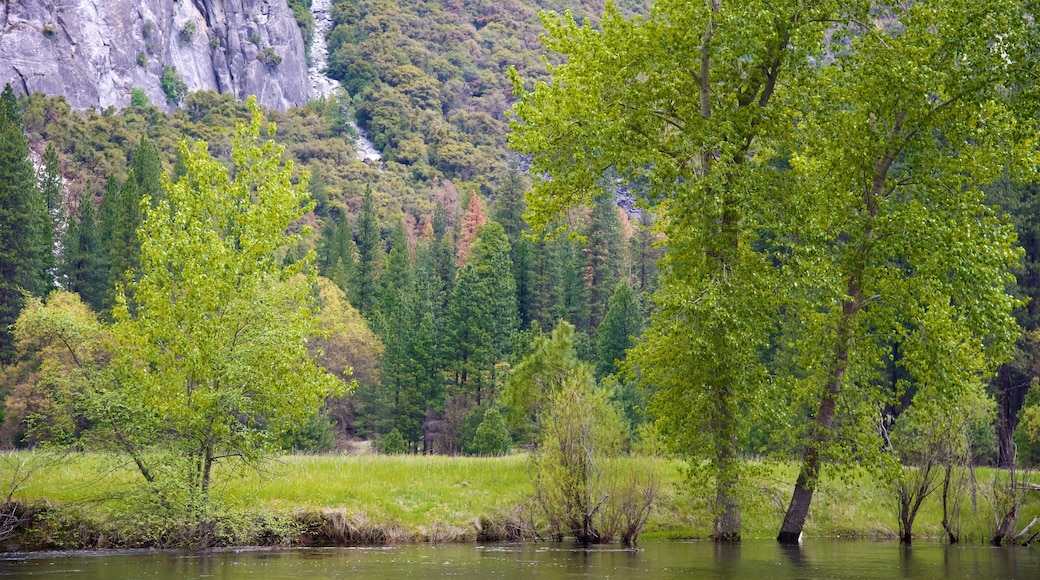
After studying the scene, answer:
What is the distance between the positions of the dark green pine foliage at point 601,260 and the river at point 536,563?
65.4 m

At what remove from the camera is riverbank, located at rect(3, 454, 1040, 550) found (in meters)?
22.9

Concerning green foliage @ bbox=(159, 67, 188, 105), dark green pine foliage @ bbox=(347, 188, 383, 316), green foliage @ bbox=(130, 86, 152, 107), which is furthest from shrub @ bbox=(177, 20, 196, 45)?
dark green pine foliage @ bbox=(347, 188, 383, 316)

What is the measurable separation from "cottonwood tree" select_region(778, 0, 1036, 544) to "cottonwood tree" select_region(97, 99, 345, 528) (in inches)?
443

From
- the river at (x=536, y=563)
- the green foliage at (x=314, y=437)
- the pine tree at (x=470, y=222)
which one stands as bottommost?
the river at (x=536, y=563)

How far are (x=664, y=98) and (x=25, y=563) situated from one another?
54.9 feet

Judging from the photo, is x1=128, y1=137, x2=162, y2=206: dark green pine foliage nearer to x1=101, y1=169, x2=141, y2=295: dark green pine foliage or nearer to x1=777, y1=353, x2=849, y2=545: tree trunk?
x1=101, y1=169, x2=141, y2=295: dark green pine foliage

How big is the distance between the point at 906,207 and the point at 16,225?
59.1 metres

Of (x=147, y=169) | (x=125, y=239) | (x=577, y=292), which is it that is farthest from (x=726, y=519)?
(x=577, y=292)

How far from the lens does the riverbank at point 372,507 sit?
2291cm

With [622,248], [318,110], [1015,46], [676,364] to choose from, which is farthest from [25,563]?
[318,110]

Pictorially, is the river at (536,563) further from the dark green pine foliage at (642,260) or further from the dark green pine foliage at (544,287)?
the dark green pine foliage at (642,260)

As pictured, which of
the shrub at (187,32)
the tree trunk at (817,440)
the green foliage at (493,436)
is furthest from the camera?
the shrub at (187,32)

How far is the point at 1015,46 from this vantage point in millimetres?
22484

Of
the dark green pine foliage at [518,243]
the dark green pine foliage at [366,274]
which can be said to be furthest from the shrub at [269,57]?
the dark green pine foliage at [518,243]
